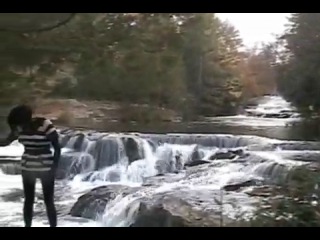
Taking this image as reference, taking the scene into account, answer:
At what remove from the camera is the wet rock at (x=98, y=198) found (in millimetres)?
2383

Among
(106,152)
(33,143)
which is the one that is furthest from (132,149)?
(33,143)

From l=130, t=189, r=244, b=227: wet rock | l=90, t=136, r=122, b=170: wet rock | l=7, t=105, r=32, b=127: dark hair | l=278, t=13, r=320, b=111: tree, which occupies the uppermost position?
l=278, t=13, r=320, b=111: tree

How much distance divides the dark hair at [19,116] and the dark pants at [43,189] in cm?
24

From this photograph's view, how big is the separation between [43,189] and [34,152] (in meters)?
0.18

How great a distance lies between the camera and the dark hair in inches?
93.1

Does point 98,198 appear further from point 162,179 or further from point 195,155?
point 195,155

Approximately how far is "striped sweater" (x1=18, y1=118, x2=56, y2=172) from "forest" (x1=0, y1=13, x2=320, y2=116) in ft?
0.44

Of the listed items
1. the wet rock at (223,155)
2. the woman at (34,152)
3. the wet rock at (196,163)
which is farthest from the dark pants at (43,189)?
the wet rock at (223,155)

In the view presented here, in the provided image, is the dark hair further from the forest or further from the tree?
the tree

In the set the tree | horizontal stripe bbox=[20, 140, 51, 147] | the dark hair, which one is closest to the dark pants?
horizontal stripe bbox=[20, 140, 51, 147]

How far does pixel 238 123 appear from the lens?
94.7 inches

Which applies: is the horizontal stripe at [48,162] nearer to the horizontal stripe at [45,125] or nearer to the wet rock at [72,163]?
the wet rock at [72,163]

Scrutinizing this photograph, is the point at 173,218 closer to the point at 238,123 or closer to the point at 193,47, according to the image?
the point at 238,123
